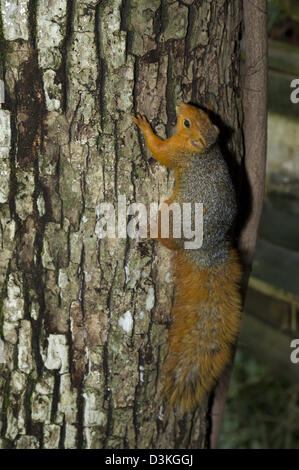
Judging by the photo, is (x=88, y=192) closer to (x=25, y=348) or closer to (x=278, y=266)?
(x=25, y=348)

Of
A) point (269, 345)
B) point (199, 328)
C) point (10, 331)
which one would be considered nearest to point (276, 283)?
point (269, 345)

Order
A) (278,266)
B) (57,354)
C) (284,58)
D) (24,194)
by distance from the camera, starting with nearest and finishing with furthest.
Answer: (24,194)
(57,354)
(284,58)
(278,266)

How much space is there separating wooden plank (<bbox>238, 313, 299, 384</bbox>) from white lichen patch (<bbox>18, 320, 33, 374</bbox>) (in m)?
1.40

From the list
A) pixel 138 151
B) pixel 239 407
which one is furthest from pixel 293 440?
pixel 138 151

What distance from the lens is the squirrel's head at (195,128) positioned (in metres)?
1.16

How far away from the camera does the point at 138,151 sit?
1159 millimetres

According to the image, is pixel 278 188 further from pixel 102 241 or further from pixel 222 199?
pixel 102 241

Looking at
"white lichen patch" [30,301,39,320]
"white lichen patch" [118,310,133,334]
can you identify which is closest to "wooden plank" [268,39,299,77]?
"white lichen patch" [118,310,133,334]

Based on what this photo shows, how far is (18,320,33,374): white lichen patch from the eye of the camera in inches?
47.9

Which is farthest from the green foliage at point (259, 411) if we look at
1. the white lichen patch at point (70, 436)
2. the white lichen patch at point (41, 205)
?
the white lichen patch at point (41, 205)

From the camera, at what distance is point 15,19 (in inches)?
40.2

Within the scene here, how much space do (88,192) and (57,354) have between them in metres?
0.41

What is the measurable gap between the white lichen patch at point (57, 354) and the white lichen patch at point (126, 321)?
14 cm
